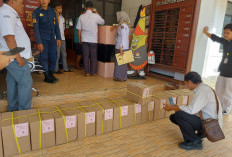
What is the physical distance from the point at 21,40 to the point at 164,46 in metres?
2.85

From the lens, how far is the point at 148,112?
241 centimetres

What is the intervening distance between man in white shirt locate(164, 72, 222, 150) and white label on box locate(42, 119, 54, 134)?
1239mm

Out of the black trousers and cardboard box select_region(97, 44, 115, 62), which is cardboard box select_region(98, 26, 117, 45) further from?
the black trousers

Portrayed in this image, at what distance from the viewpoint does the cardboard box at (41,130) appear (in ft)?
5.48

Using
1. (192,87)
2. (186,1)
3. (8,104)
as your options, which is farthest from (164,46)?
(8,104)

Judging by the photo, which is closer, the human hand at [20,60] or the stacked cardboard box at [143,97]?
the human hand at [20,60]

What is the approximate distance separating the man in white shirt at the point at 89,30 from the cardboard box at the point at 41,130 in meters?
1.94

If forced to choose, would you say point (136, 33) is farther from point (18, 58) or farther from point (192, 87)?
point (18, 58)

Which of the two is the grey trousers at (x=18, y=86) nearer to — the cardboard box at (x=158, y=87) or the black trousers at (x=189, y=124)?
the black trousers at (x=189, y=124)

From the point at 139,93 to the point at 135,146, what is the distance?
663 mm

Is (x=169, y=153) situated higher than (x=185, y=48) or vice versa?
(x=185, y=48)

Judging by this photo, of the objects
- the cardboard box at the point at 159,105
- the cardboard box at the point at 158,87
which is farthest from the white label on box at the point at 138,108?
the cardboard box at the point at 158,87

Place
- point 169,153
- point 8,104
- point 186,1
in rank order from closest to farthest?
point 169,153
point 8,104
point 186,1

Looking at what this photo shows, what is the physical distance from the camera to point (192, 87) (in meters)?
1.85
